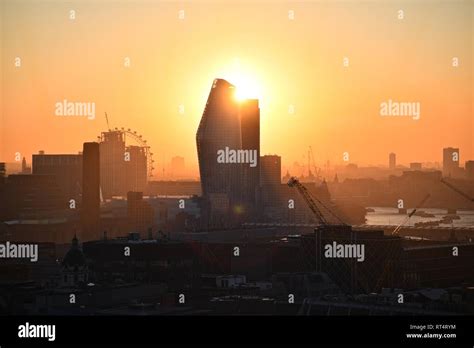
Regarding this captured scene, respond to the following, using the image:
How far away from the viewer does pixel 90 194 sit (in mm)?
86125

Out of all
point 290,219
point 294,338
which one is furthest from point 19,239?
point 294,338

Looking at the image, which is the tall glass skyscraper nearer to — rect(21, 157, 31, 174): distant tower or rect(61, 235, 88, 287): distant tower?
rect(21, 157, 31, 174): distant tower

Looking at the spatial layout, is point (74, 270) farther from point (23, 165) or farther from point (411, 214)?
point (23, 165)

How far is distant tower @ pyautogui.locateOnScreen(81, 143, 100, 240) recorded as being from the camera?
8306cm

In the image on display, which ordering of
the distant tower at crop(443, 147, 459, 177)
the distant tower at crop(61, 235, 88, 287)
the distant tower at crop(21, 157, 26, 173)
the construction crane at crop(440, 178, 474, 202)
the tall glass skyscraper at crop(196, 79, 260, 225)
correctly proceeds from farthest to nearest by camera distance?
the construction crane at crop(440, 178, 474, 202) < the distant tower at crop(21, 157, 26, 173) < the tall glass skyscraper at crop(196, 79, 260, 225) < the distant tower at crop(443, 147, 459, 177) < the distant tower at crop(61, 235, 88, 287)

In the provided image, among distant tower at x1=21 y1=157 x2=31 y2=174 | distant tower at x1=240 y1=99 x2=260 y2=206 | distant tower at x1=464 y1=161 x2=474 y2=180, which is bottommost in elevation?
distant tower at x1=464 y1=161 x2=474 y2=180

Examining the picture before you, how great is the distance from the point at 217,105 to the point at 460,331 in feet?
189

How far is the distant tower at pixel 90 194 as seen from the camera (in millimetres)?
83062

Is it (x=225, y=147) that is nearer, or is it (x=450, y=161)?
(x=450, y=161)

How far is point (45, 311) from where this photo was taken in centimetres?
4431

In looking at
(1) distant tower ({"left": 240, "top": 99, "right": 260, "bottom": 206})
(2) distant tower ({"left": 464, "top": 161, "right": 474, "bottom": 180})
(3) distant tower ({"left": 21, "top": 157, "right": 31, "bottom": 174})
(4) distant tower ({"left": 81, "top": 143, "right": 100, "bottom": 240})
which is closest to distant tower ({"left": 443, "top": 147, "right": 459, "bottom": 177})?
(2) distant tower ({"left": 464, "top": 161, "right": 474, "bottom": 180})

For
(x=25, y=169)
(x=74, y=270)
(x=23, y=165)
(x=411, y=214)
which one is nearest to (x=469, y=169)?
(x=411, y=214)

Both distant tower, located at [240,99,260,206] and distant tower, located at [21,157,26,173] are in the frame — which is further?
distant tower, located at [240,99,260,206]

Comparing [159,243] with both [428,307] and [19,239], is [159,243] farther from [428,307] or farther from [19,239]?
[428,307]
